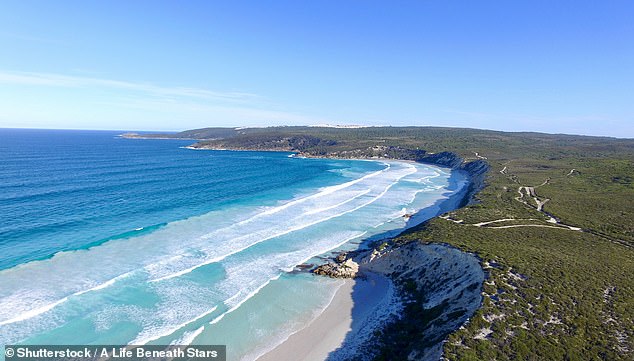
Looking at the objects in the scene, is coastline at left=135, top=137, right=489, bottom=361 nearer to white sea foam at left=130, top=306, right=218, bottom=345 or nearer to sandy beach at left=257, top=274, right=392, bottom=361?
sandy beach at left=257, top=274, right=392, bottom=361

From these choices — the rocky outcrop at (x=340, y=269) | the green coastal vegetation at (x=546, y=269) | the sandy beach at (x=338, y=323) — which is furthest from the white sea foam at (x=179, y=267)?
the green coastal vegetation at (x=546, y=269)

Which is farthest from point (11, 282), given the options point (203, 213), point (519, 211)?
point (519, 211)

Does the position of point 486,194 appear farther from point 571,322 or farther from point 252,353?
point 252,353

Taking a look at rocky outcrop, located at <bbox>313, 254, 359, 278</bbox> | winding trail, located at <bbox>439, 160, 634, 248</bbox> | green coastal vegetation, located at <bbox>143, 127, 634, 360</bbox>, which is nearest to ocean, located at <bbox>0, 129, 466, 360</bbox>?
rocky outcrop, located at <bbox>313, 254, 359, 278</bbox>

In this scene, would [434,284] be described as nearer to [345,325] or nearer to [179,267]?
[345,325]

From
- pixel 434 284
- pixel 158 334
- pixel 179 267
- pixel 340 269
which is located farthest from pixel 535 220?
pixel 158 334

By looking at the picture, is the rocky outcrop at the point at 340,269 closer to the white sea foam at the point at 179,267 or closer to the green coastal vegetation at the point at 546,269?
the white sea foam at the point at 179,267
